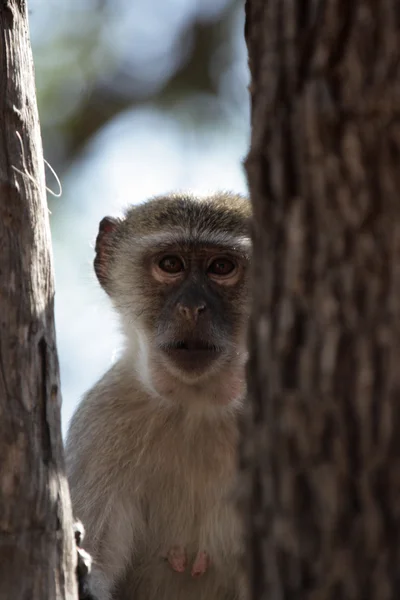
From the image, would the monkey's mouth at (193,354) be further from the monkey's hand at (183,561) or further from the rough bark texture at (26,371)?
the rough bark texture at (26,371)

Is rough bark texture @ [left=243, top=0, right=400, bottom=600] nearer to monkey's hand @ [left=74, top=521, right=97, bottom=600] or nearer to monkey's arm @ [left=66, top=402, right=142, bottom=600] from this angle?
monkey's hand @ [left=74, top=521, right=97, bottom=600]

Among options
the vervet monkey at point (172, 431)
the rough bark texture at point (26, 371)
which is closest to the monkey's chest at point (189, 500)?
the vervet monkey at point (172, 431)

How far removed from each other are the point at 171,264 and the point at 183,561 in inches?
54.7

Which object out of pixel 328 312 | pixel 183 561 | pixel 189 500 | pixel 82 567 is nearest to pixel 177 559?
pixel 183 561

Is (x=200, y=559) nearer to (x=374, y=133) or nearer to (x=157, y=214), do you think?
(x=157, y=214)

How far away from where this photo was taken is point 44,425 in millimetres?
2650

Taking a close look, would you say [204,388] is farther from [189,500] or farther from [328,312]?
[328,312]

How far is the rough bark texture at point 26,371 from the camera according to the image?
2.54 metres

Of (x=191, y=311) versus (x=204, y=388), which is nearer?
(x=191, y=311)

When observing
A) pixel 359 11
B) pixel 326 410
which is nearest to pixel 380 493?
pixel 326 410

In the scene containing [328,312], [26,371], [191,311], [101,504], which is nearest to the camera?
[328,312]

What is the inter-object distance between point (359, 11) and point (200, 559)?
9.72 ft

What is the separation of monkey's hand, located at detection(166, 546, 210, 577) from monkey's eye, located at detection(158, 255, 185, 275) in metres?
1.29

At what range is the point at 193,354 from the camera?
4.15 metres
